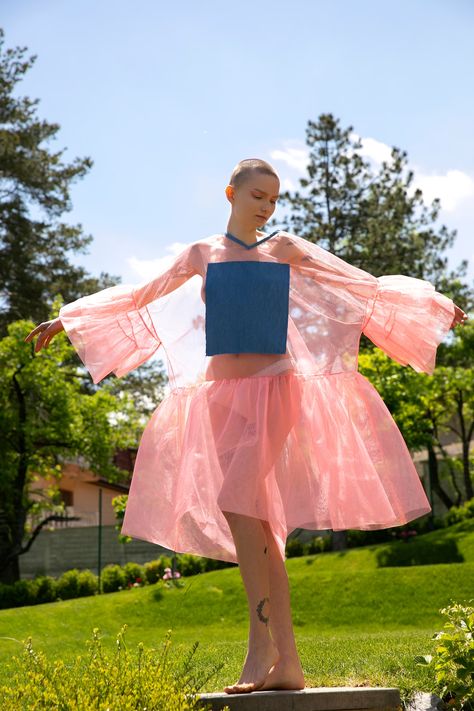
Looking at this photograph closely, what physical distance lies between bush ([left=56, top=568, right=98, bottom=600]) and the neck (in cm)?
1543

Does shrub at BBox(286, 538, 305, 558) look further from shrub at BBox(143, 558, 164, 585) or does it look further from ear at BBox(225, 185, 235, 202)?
ear at BBox(225, 185, 235, 202)

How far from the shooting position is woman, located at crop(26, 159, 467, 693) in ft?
12.8

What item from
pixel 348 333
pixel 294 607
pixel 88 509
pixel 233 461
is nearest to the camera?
pixel 233 461

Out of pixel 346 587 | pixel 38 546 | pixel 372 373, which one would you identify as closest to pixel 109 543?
pixel 38 546

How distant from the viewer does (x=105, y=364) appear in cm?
449

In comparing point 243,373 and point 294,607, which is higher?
point 243,373

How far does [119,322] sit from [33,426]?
1521cm

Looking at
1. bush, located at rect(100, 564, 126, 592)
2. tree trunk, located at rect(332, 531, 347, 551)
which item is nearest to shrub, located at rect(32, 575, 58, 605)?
bush, located at rect(100, 564, 126, 592)

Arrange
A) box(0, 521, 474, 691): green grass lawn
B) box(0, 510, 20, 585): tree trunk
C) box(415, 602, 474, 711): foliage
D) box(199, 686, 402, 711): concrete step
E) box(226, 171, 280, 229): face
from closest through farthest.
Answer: box(199, 686, 402, 711): concrete step
box(415, 602, 474, 711): foliage
box(226, 171, 280, 229): face
box(0, 521, 474, 691): green grass lawn
box(0, 510, 20, 585): tree trunk

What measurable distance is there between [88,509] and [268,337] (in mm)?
32900

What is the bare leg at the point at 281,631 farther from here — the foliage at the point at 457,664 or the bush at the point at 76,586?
the bush at the point at 76,586

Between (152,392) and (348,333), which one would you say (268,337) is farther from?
(152,392)

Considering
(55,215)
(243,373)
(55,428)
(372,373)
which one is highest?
(55,215)

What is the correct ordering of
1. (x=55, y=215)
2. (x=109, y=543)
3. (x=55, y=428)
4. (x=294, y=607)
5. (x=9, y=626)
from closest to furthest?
(x=9, y=626)
(x=294, y=607)
(x=55, y=428)
(x=109, y=543)
(x=55, y=215)
